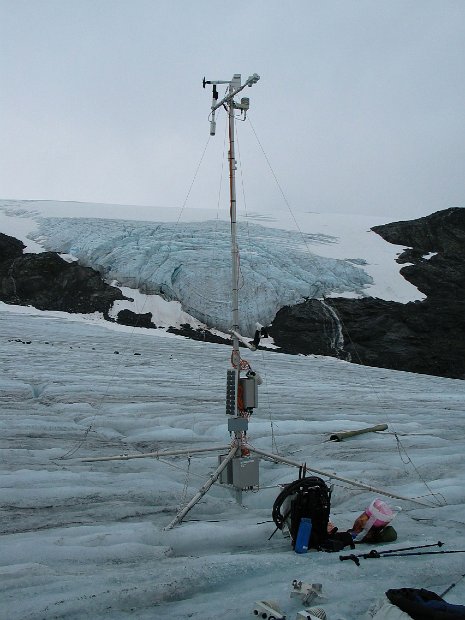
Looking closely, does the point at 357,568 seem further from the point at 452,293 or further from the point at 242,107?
the point at 452,293

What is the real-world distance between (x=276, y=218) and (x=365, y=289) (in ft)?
47.1

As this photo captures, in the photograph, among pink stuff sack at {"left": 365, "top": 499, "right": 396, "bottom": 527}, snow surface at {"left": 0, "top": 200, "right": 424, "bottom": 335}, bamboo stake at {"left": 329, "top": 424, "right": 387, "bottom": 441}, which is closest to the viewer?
pink stuff sack at {"left": 365, "top": 499, "right": 396, "bottom": 527}

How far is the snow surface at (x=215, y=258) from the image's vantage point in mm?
25891

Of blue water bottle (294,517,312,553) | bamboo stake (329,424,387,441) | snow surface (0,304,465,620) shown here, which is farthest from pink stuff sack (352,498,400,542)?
bamboo stake (329,424,387,441)

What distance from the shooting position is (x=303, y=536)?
5000 mm

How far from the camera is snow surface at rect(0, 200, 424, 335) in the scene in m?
25.9

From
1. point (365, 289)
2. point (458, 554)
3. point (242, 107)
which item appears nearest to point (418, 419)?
point (458, 554)

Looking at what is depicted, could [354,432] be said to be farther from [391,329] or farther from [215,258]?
[215,258]

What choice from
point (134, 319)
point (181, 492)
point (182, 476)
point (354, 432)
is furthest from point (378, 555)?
point (134, 319)

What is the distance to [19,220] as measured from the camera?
36.0 m

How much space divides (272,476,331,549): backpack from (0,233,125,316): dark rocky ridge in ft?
66.9

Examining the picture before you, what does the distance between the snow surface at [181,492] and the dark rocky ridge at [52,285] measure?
10826 millimetres

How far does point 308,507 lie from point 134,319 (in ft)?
65.1

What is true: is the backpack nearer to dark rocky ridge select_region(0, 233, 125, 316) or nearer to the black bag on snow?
the black bag on snow
